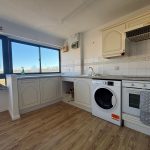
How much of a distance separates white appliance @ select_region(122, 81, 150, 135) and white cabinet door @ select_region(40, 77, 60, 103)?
200 centimetres

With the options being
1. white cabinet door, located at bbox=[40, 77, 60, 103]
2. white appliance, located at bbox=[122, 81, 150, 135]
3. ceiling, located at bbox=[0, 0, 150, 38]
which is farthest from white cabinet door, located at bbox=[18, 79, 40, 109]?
white appliance, located at bbox=[122, 81, 150, 135]

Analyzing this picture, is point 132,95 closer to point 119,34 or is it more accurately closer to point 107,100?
point 107,100

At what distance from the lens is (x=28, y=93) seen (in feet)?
8.32

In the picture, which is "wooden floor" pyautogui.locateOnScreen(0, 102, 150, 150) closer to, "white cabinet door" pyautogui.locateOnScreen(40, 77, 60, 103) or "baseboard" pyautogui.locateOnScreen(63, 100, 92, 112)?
"baseboard" pyautogui.locateOnScreen(63, 100, 92, 112)

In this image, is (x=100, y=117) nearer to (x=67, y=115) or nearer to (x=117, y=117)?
(x=117, y=117)

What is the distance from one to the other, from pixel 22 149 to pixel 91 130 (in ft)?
3.46

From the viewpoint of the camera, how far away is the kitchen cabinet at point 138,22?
1.69m

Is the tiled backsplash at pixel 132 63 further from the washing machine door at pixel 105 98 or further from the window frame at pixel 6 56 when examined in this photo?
the window frame at pixel 6 56

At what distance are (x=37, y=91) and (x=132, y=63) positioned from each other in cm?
240

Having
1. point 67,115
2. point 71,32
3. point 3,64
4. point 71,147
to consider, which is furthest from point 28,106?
point 71,32

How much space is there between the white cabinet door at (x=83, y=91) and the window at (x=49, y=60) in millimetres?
1475

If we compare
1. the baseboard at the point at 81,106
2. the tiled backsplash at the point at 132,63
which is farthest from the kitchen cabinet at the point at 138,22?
the baseboard at the point at 81,106

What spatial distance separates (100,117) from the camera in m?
2.14

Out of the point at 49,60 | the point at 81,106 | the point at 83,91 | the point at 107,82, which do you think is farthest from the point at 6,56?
the point at 107,82
